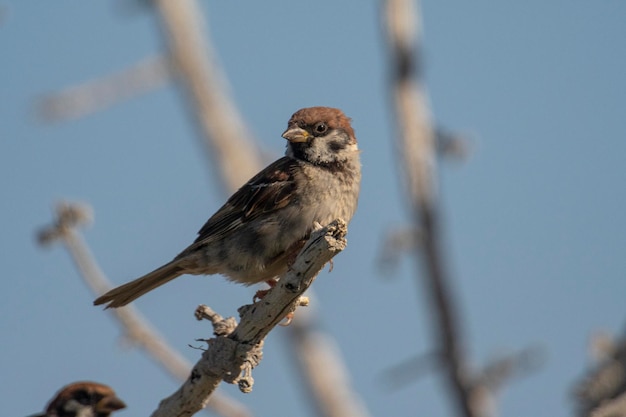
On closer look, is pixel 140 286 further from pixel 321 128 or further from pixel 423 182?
pixel 423 182

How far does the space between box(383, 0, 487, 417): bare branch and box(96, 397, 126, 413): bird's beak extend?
1.96 m

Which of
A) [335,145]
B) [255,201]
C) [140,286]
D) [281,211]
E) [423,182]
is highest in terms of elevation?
[423,182]

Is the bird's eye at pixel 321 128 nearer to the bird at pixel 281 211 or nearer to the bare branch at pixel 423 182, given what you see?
the bird at pixel 281 211

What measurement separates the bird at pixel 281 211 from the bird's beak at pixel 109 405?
70 cm

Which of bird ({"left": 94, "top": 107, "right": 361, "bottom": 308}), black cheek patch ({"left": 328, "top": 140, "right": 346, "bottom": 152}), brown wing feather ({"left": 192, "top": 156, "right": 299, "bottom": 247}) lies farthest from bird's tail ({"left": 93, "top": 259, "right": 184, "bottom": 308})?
black cheek patch ({"left": 328, "top": 140, "right": 346, "bottom": 152})

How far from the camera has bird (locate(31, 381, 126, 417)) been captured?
19.0 ft

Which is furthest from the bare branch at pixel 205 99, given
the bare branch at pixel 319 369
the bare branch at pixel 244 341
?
the bare branch at pixel 244 341

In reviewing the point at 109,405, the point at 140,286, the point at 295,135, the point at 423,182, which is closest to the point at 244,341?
the point at 140,286

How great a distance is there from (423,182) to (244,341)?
9.49 feet

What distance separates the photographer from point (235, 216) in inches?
221

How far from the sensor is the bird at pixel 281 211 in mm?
5266

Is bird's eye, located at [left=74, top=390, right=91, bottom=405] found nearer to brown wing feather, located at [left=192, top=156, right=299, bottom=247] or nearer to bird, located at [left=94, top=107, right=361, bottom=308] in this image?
bird, located at [left=94, top=107, right=361, bottom=308]

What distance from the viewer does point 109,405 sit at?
5805 mm

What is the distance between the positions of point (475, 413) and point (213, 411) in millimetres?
1521
